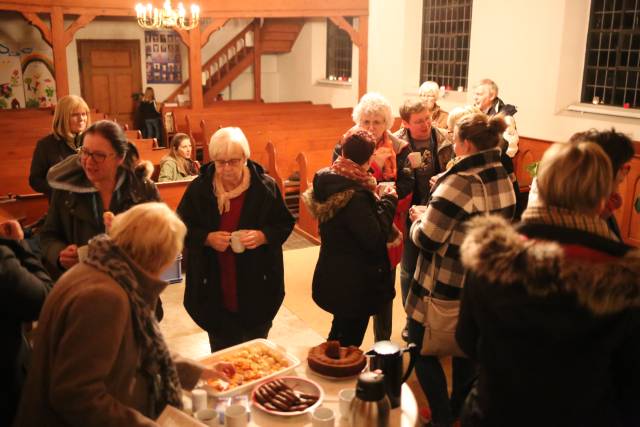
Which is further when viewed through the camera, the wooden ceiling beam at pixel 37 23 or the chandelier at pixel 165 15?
the wooden ceiling beam at pixel 37 23

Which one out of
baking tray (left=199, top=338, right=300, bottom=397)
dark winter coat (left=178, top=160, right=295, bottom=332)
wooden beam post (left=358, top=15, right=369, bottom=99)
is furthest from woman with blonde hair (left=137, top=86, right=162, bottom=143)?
baking tray (left=199, top=338, right=300, bottom=397)

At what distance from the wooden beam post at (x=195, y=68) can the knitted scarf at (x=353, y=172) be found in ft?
26.0

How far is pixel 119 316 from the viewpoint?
5.31ft

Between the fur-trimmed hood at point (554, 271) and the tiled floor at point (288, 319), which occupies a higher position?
the fur-trimmed hood at point (554, 271)

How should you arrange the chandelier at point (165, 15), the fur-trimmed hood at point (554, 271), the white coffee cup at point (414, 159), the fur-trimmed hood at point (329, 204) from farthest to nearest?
the chandelier at point (165, 15), the white coffee cup at point (414, 159), the fur-trimmed hood at point (329, 204), the fur-trimmed hood at point (554, 271)

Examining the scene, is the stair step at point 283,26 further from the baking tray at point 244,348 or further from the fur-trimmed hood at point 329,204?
the baking tray at point 244,348

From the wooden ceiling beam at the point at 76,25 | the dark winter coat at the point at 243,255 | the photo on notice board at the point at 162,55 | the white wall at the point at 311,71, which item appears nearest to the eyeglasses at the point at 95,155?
the dark winter coat at the point at 243,255

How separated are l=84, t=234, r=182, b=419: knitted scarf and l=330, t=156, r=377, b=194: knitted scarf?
122 cm

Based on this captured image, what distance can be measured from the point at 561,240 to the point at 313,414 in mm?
917

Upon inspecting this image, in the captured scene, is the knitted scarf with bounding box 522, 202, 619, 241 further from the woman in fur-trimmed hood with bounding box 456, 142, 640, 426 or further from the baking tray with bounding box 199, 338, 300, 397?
the baking tray with bounding box 199, 338, 300, 397

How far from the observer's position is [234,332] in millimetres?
2986

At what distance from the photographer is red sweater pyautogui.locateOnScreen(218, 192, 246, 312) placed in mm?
2902

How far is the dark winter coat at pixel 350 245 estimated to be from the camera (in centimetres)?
279

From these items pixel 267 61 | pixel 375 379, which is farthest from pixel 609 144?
pixel 267 61
